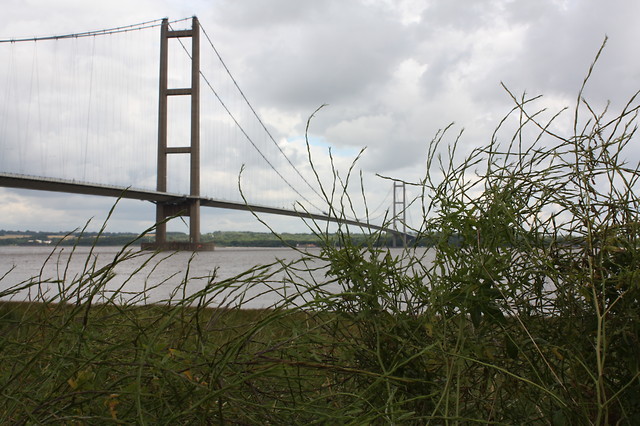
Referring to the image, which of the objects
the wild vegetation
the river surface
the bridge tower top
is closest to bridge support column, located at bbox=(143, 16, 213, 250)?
the bridge tower top

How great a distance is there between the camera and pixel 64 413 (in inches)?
27.5

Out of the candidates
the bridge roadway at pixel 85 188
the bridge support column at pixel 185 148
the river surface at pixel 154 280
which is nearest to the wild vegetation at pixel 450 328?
the river surface at pixel 154 280

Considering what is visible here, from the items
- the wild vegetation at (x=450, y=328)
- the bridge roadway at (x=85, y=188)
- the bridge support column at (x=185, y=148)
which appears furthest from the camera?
the bridge support column at (x=185, y=148)

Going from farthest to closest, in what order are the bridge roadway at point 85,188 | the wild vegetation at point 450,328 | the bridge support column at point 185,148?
1. the bridge support column at point 185,148
2. the bridge roadway at point 85,188
3. the wild vegetation at point 450,328

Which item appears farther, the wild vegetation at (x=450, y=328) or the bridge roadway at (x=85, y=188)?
the bridge roadway at (x=85, y=188)

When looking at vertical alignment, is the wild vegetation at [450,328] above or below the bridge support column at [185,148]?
below

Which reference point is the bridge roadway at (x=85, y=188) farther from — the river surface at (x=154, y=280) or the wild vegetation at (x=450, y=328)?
the wild vegetation at (x=450, y=328)

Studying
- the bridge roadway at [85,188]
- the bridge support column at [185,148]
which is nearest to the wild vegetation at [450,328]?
the bridge roadway at [85,188]

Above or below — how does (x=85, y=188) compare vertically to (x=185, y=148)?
below

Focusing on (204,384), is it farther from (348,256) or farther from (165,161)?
(165,161)

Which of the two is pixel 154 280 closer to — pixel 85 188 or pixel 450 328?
pixel 85 188

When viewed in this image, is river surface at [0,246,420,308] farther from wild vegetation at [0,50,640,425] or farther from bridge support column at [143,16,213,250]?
bridge support column at [143,16,213,250]

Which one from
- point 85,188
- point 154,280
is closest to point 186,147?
point 85,188

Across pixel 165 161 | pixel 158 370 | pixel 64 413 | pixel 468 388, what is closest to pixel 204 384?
pixel 158 370
